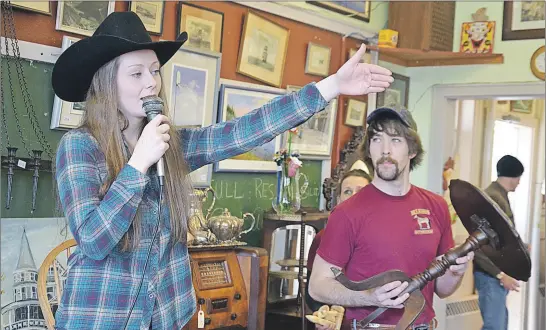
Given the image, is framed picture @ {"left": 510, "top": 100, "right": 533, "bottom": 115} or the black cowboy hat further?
framed picture @ {"left": 510, "top": 100, "right": 533, "bottom": 115}

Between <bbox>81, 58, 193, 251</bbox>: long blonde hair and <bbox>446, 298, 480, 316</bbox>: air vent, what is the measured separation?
5.16 m

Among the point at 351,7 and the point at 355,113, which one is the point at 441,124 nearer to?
the point at 355,113

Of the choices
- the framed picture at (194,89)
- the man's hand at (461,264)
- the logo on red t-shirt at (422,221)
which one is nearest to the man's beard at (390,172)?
the logo on red t-shirt at (422,221)

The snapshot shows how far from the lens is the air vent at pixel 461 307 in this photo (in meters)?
6.69

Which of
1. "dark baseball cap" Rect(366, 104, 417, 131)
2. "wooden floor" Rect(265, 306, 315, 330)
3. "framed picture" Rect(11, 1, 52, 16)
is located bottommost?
"wooden floor" Rect(265, 306, 315, 330)

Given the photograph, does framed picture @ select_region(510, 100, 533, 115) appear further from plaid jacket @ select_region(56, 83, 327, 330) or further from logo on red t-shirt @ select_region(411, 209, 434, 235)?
plaid jacket @ select_region(56, 83, 327, 330)

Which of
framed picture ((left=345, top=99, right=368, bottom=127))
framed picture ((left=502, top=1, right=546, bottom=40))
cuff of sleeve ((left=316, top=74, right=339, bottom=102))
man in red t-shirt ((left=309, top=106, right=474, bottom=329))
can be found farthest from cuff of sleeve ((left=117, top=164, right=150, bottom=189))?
framed picture ((left=502, top=1, right=546, bottom=40))

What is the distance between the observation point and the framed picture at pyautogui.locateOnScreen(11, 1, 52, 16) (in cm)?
322

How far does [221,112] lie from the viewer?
436cm

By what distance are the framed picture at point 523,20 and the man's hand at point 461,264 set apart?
130 inches

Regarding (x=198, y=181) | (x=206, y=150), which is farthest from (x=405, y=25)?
(x=206, y=150)

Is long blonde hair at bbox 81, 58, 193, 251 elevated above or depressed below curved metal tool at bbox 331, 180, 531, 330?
above

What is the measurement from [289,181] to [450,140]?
210 centimetres

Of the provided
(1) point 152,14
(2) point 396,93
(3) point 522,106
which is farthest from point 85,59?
(3) point 522,106
